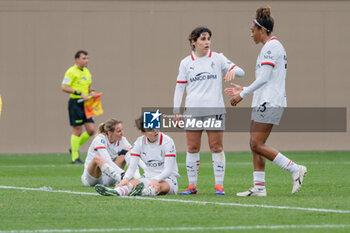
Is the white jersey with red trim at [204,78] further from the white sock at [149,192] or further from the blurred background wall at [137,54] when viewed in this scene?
the blurred background wall at [137,54]

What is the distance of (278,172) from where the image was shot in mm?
13055

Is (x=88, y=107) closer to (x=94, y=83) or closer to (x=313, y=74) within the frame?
(x=94, y=83)

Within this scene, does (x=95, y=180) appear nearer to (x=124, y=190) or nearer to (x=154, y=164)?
(x=154, y=164)

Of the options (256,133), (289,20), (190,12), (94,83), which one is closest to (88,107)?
(94,83)

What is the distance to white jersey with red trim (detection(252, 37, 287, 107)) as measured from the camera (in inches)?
341

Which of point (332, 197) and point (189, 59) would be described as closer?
point (332, 197)

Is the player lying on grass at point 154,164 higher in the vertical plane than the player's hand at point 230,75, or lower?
lower

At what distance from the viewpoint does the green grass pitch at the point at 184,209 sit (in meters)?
6.18

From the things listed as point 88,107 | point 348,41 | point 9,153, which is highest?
point 348,41

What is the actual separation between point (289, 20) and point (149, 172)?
1159 cm

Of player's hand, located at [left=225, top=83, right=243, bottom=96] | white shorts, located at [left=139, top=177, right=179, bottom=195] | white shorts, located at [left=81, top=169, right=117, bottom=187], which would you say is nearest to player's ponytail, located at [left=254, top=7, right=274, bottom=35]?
player's hand, located at [left=225, top=83, right=243, bottom=96]

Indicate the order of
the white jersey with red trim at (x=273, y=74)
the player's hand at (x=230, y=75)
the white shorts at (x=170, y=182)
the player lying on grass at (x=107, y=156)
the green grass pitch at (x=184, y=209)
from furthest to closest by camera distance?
the player lying on grass at (x=107, y=156), the white shorts at (x=170, y=182), the player's hand at (x=230, y=75), the white jersey with red trim at (x=273, y=74), the green grass pitch at (x=184, y=209)

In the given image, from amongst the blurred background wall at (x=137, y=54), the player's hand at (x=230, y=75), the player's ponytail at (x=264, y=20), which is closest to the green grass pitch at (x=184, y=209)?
the player's hand at (x=230, y=75)

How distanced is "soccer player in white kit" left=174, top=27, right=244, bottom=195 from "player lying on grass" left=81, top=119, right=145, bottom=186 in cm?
120
